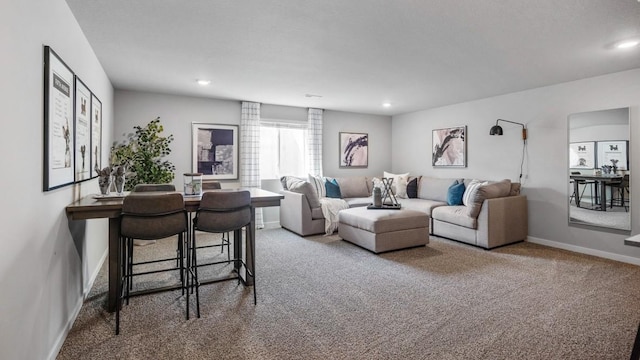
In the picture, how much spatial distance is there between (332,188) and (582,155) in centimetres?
361

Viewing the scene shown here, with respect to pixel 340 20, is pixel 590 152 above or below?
below

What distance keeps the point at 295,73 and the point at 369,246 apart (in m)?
2.32

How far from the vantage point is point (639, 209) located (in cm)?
378

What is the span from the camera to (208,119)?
17.6 ft

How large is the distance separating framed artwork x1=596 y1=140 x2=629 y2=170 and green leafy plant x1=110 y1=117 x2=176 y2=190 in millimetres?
5621

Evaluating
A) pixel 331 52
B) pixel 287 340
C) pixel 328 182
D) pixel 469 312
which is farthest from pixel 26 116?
pixel 328 182

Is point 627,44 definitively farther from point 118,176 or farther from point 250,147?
point 250,147

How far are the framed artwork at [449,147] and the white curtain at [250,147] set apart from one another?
3.33m

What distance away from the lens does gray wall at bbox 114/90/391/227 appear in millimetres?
4844

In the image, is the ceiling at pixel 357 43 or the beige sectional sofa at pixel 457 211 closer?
the ceiling at pixel 357 43

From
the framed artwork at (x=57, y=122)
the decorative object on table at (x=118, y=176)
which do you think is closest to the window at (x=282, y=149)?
the decorative object on table at (x=118, y=176)

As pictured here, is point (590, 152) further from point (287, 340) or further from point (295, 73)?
point (287, 340)

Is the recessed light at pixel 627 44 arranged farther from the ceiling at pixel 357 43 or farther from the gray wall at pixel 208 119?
the gray wall at pixel 208 119

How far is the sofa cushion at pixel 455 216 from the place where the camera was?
4.43 metres
